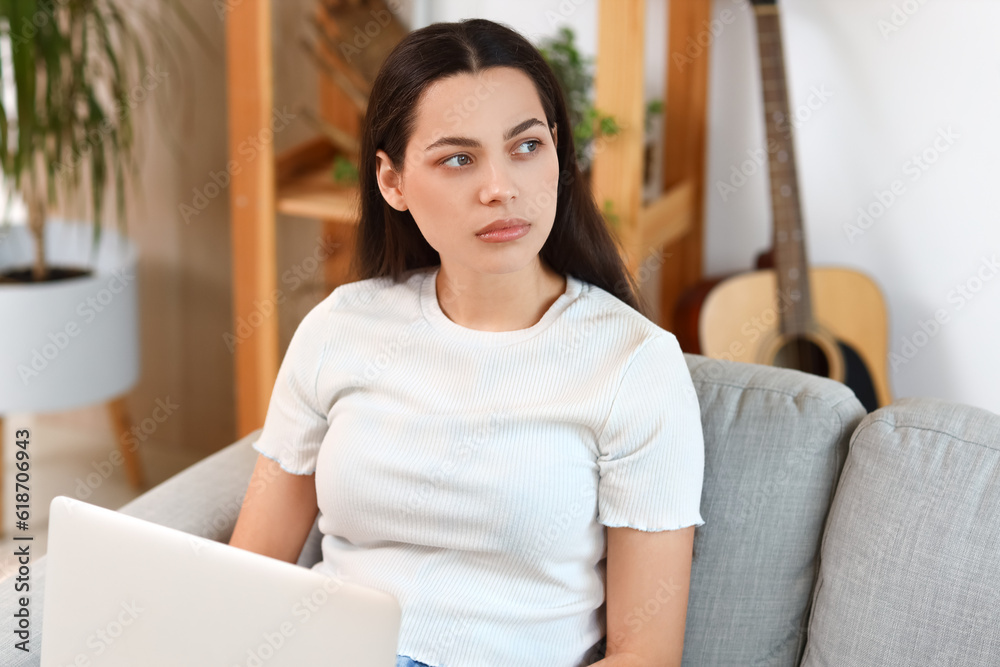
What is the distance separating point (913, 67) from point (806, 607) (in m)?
1.18

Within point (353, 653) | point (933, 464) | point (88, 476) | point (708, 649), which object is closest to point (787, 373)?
point (933, 464)

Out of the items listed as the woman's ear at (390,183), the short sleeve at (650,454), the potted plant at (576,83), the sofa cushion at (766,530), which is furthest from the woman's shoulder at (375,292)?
the potted plant at (576,83)

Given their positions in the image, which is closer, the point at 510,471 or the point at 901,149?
the point at 510,471

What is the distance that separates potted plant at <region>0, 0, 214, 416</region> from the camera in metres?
2.09

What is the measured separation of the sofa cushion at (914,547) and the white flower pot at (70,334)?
1.70 meters

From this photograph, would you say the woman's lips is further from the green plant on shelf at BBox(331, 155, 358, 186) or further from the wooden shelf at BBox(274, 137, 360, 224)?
the green plant on shelf at BBox(331, 155, 358, 186)

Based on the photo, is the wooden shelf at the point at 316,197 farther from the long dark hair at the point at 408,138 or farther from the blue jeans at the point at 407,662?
the blue jeans at the point at 407,662

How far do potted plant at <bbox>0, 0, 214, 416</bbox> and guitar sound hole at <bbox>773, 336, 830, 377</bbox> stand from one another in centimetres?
148

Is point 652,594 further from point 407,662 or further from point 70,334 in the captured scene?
point 70,334

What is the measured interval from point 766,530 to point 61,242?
1.98 meters

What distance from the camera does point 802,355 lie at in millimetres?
1936

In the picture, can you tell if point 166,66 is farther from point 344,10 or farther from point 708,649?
point 708,649

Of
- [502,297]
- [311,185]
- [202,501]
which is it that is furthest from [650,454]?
[311,185]

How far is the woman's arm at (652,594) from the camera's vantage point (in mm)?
1066
